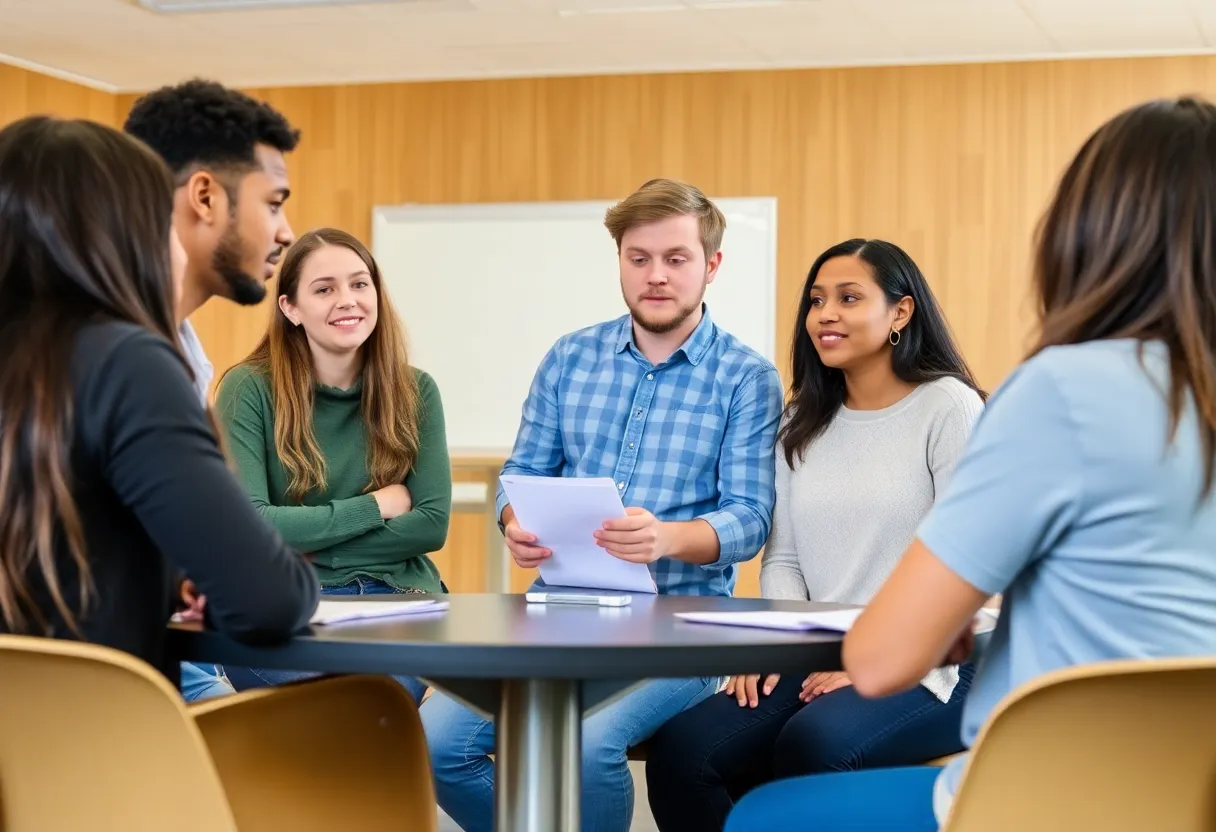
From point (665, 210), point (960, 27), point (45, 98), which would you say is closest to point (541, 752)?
point (665, 210)

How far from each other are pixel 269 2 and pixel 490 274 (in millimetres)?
1805

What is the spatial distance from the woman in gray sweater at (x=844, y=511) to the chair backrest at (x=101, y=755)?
1100 millimetres

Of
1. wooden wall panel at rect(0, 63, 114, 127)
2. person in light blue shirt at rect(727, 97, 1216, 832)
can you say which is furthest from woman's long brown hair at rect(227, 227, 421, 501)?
wooden wall panel at rect(0, 63, 114, 127)

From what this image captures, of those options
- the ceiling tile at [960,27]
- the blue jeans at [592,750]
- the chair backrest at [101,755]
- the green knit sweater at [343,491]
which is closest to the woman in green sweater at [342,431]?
the green knit sweater at [343,491]

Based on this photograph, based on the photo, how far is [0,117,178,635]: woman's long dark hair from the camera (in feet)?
4.73

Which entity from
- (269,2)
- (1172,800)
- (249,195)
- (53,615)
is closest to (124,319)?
(53,615)

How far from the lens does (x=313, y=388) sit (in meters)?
2.98

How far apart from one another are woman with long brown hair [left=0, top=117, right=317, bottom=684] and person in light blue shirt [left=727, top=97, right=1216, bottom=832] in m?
0.66

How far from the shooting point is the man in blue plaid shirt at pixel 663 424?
2.50 m

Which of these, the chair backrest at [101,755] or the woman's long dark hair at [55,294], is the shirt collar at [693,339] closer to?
the woman's long dark hair at [55,294]

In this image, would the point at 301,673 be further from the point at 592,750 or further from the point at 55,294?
the point at 55,294

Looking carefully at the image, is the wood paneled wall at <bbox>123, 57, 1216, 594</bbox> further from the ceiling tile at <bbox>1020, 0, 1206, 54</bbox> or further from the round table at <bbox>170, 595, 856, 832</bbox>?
the round table at <bbox>170, 595, 856, 832</bbox>

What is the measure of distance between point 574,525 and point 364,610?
540mm

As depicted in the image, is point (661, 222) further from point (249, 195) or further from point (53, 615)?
point (53, 615)
